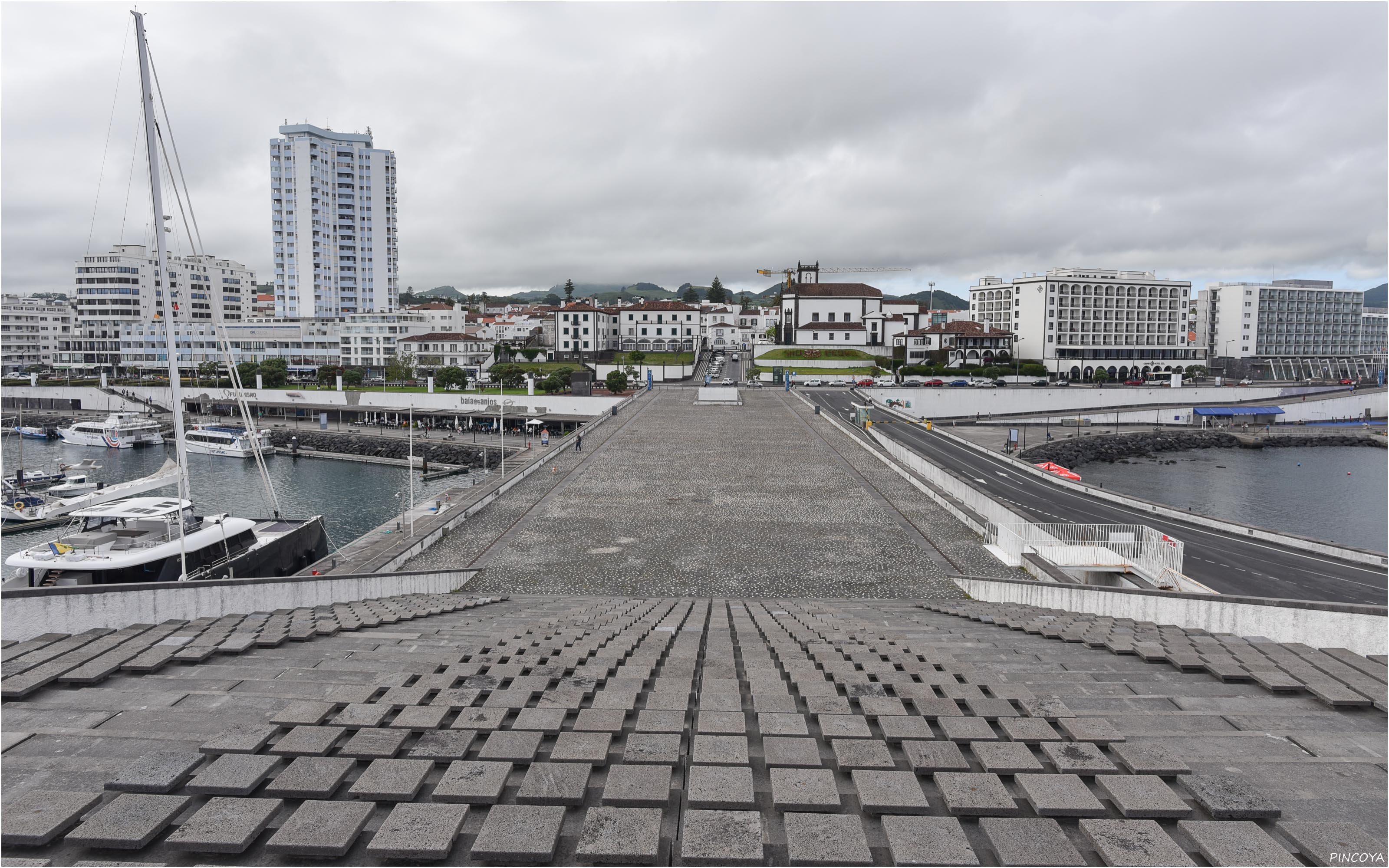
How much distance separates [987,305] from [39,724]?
10691cm

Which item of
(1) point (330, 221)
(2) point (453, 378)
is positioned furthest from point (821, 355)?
(1) point (330, 221)

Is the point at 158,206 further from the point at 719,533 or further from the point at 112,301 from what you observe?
the point at 112,301

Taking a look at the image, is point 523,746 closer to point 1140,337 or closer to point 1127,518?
point 1127,518

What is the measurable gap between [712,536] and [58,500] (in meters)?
36.5

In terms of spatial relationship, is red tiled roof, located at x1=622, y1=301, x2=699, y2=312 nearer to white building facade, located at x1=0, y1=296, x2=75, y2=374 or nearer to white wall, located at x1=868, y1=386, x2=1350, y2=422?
white wall, located at x1=868, y1=386, x2=1350, y2=422

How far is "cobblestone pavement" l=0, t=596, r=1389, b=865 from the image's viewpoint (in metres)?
3.81

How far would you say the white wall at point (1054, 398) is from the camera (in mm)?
63625

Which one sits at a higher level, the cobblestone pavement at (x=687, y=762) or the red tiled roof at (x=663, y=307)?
the red tiled roof at (x=663, y=307)

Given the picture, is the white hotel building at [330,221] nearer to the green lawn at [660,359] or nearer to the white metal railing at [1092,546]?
the green lawn at [660,359]

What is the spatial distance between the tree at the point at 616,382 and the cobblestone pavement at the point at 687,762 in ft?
186

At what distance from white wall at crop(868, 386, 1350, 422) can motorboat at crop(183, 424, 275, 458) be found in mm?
49201

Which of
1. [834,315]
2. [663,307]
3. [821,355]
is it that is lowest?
[821,355]

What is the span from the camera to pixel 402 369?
8094 cm

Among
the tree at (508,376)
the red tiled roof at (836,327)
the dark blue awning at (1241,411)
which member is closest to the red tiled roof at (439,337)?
the tree at (508,376)
